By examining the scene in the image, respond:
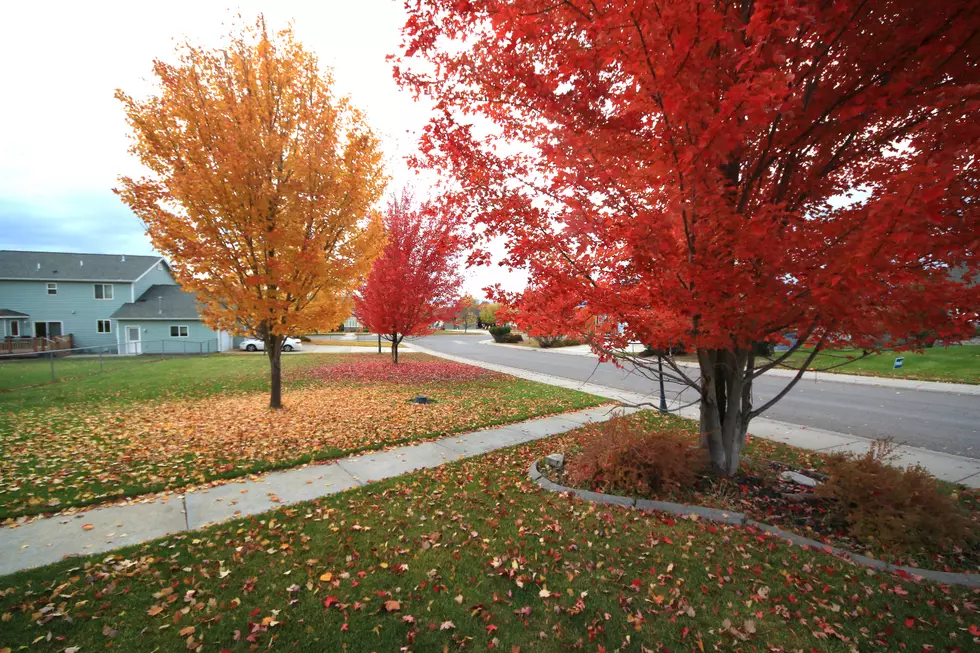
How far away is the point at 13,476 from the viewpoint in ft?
17.7

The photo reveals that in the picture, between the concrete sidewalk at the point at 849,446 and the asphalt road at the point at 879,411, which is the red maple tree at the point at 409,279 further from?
the concrete sidewalk at the point at 849,446

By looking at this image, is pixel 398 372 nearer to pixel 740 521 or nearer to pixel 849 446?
pixel 849 446

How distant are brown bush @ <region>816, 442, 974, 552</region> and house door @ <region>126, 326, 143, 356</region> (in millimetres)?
37447

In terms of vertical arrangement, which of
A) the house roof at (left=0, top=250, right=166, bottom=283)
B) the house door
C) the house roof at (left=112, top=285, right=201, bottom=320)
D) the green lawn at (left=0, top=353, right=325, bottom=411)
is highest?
the house roof at (left=0, top=250, right=166, bottom=283)

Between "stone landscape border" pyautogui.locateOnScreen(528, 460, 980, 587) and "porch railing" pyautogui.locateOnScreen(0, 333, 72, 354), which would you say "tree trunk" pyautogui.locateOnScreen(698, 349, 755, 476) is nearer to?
"stone landscape border" pyautogui.locateOnScreen(528, 460, 980, 587)

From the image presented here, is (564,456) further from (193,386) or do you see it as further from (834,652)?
(193,386)

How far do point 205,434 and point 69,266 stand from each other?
35799 mm

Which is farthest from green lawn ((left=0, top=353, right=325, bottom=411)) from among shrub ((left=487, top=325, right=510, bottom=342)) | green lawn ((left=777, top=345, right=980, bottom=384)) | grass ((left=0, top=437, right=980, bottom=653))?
shrub ((left=487, top=325, right=510, bottom=342))

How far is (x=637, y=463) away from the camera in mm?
4895

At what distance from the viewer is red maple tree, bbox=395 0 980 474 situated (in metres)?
2.76

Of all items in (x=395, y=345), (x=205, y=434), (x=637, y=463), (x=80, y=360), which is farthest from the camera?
(x=80, y=360)

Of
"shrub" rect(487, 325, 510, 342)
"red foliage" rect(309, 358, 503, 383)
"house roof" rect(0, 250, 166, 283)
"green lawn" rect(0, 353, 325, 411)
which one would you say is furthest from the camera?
"shrub" rect(487, 325, 510, 342)

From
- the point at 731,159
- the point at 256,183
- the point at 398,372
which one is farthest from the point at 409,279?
the point at 731,159

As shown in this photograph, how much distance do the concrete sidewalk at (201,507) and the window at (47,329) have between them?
119 feet
